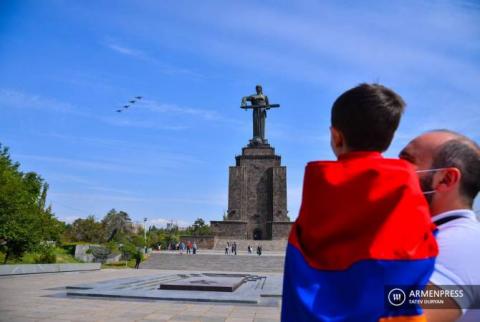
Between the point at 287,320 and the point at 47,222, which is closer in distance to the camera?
the point at 287,320

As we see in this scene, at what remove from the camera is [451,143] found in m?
1.61

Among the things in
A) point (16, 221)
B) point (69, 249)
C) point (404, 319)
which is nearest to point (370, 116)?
point (404, 319)

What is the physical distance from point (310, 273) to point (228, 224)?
3729 centimetres

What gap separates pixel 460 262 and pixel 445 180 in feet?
1.20

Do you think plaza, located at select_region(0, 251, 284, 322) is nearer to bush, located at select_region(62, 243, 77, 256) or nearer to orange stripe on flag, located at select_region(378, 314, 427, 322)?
orange stripe on flag, located at select_region(378, 314, 427, 322)

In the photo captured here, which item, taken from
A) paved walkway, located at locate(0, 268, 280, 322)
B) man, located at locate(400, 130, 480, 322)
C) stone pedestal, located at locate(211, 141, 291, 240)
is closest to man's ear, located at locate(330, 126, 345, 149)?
man, located at locate(400, 130, 480, 322)

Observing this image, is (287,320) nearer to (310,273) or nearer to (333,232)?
(310,273)

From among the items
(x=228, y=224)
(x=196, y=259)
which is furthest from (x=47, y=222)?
(x=228, y=224)

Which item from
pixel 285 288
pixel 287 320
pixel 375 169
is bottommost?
pixel 287 320

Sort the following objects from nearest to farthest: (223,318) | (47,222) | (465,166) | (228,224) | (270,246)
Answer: (465,166) < (223,318) < (47,222) < (270,246) < (228,224)

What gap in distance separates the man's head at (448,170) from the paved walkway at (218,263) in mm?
22312

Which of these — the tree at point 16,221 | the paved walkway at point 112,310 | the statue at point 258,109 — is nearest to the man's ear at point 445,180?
the paved walkway at point 112,310

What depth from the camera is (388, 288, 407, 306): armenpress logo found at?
1246mm

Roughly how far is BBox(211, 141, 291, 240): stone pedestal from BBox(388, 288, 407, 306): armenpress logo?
121ft
